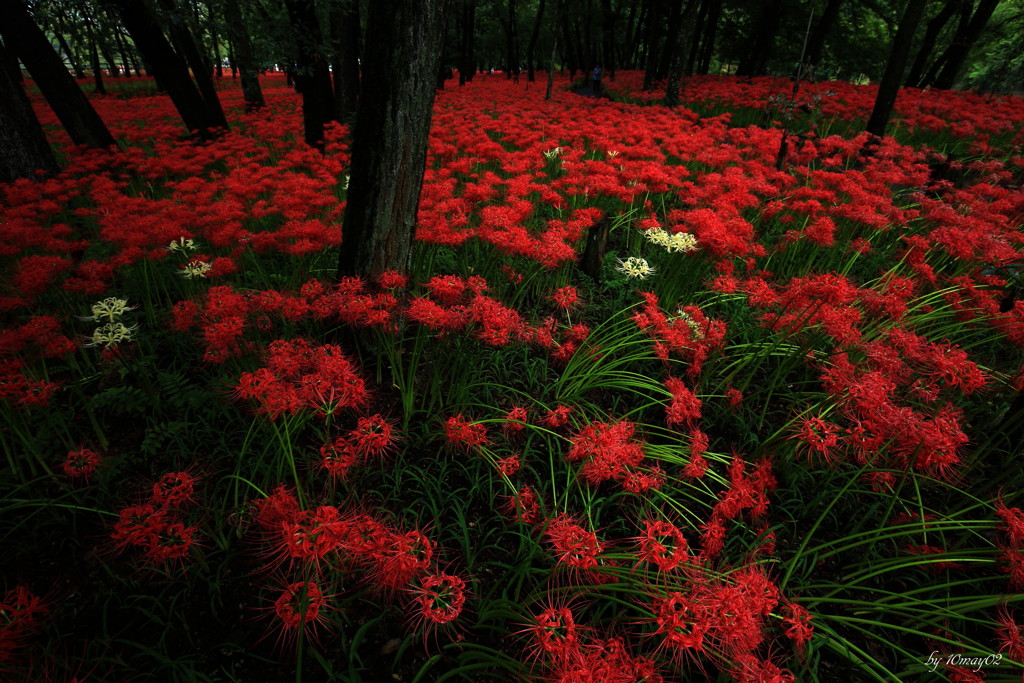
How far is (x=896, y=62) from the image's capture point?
726cm

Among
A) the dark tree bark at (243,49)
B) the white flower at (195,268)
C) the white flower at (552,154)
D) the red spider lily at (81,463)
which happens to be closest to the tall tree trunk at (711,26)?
the dark tree bark at (243,49)

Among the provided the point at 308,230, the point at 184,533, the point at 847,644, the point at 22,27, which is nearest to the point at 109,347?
the point at 308,230

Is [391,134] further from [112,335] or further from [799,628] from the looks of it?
[799,628]

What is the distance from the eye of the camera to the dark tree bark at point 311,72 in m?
7.49

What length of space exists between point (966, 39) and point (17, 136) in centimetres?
2655

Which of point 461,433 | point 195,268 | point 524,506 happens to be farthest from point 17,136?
point 524,506

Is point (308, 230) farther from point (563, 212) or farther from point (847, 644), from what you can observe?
point (847, 644)

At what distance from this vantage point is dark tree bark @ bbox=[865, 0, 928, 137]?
6.76 meters

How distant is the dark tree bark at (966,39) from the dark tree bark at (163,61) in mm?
24211

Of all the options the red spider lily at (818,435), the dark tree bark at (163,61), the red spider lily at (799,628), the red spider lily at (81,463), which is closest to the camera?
the red spider lily at (799,628)

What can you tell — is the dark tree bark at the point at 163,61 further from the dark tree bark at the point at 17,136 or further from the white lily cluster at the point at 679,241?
the white lily cluster at the point at 679,241

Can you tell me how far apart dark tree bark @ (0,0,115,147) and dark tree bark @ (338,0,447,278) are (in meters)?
8.23

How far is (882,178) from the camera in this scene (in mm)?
5258

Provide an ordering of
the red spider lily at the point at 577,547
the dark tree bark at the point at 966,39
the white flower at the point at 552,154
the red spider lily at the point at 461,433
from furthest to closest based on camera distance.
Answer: the dark tree bark at the point at 966,39
the white flower at the point at 552,154
the red spider lily at the point at 461,433
the red spider lily at the point at 577,547
